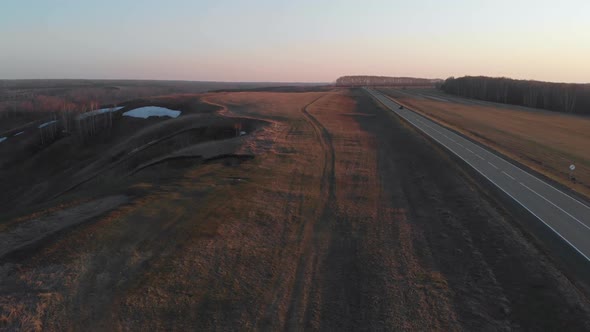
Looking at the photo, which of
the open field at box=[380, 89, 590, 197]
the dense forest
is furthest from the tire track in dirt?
the dense forest

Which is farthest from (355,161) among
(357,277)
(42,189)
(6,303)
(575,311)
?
(42,189)

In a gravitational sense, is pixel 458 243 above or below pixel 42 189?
above

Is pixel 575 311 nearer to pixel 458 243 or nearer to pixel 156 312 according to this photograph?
pixel 458 243

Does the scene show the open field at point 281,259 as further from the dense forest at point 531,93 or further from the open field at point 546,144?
the dense forest at point 531,93

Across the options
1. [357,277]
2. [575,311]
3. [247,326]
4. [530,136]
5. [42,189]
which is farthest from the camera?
[530,136]

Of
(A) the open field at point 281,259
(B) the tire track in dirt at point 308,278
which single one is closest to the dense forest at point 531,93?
(A) the open field at point 281,259

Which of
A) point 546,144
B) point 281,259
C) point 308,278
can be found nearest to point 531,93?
point 546,144
